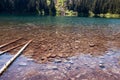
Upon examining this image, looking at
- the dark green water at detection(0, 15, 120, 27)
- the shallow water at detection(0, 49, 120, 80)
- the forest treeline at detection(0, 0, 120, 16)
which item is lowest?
the dark green water at detection(0, 15, 120, 27)

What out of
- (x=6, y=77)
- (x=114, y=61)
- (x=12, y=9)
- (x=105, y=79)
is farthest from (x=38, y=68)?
Answer: (x=12, y=9)

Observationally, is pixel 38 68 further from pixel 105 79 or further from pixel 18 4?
pixel 18 4

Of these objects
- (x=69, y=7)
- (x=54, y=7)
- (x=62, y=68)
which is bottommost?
(x=62, y=68)

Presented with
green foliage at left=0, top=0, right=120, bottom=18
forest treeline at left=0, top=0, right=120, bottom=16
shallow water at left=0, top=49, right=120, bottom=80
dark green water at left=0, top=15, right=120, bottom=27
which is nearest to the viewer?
shallow water at left=0, top=49, right=120, bottom=80

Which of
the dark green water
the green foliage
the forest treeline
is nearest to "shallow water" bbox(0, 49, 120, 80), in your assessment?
the dark green water

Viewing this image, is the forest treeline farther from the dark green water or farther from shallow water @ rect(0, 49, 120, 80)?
shallow water @ rect(0, 49, 120, 80)

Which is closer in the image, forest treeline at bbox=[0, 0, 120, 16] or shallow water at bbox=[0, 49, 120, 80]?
shallow water at bbox=[0, 49, 120, 80]

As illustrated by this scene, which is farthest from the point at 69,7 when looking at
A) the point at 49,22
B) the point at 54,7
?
the point at 49,22

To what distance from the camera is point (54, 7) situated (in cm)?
12612

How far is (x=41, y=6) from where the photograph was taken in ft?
390

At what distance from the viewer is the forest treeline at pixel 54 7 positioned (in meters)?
105

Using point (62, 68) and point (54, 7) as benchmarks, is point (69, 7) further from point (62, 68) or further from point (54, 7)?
point (62, 68)

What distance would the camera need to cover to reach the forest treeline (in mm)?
104875

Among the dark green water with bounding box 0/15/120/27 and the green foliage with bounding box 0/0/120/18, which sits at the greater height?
A: the green foliage with bounding box 0/0/120/18
